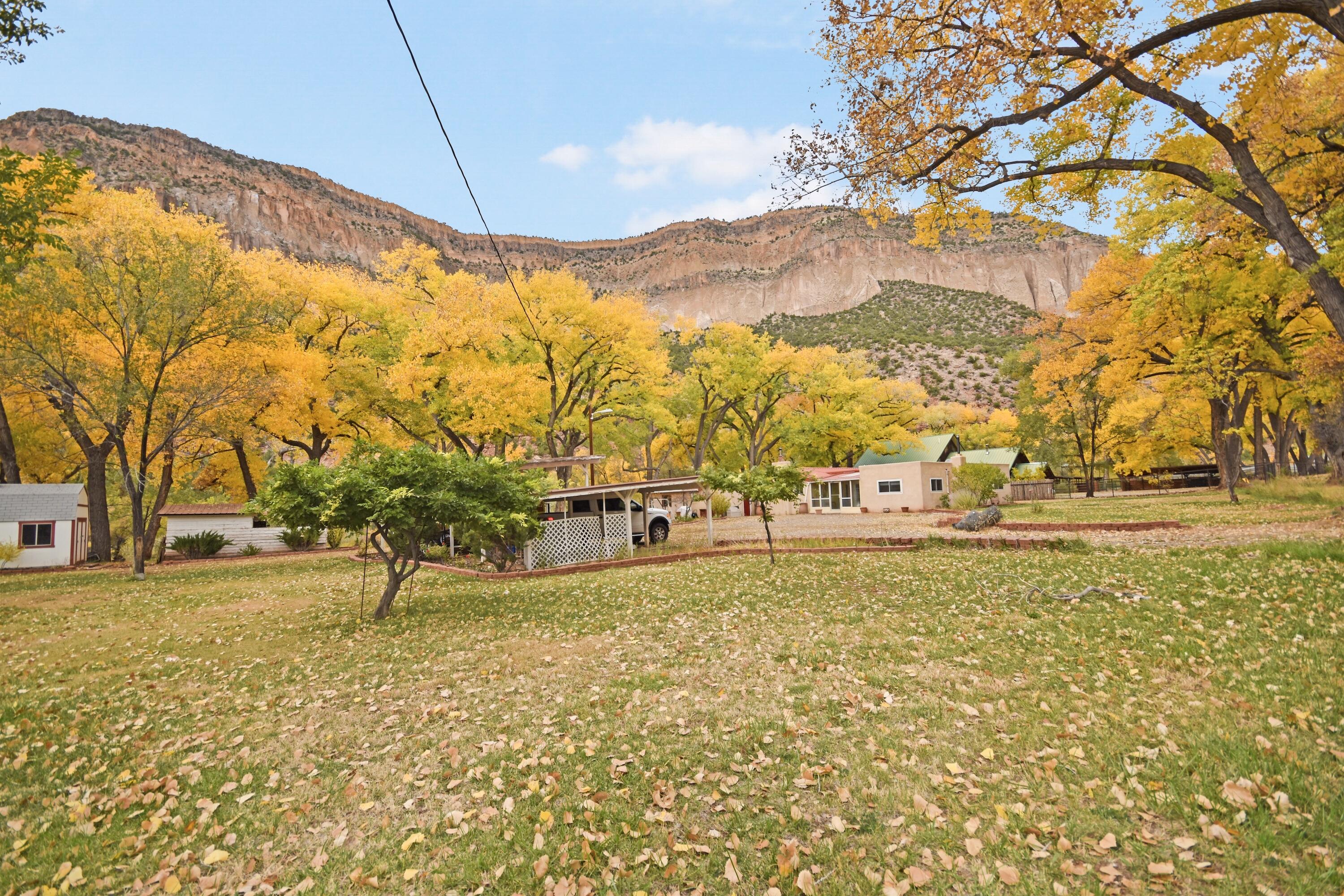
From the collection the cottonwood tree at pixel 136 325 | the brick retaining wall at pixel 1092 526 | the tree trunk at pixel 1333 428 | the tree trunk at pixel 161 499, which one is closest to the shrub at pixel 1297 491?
the tree trunk at pixel 1333 428

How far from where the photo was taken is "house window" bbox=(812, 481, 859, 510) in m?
37.5

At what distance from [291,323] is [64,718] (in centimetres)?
2337

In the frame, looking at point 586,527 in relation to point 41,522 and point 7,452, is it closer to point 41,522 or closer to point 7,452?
point 41,522

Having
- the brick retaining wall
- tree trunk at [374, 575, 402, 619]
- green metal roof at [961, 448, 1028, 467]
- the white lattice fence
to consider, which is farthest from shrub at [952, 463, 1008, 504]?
tree trunk at [374, 575, 402, 619]

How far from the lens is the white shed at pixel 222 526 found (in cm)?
2600

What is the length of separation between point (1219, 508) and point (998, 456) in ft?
92.1

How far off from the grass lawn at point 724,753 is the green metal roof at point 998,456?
39.8 meters

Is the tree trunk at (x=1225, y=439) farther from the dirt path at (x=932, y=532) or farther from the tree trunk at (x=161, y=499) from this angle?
the tree trunk at (x=161, y=499)

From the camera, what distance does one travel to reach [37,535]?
73.9 ft

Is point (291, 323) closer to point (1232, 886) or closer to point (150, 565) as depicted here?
point (150, 565)

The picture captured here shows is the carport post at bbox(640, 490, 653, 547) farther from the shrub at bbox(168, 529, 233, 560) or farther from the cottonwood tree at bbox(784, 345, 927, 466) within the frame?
the cottonwood tree at bbox(784, 345, 927, 466)

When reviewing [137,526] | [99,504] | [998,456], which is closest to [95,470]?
[99,504]

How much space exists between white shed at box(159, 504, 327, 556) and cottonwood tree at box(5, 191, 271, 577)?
23.3 ft

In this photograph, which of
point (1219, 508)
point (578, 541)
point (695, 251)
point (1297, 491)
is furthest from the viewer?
point (695, 251)
